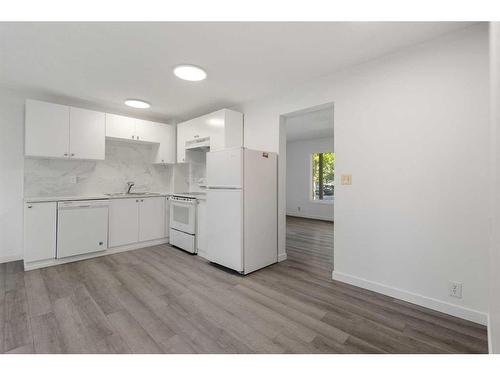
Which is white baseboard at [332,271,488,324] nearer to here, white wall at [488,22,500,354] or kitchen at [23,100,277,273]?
white wall at [488,22,500,354]

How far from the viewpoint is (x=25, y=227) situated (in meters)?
2.80

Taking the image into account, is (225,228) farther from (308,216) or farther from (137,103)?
(308,216)

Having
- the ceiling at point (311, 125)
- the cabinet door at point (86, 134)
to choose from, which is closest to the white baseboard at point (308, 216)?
the ceiling at point (311, 125)

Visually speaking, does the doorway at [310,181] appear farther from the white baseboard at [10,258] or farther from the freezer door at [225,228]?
the white baseboard at [10,258]

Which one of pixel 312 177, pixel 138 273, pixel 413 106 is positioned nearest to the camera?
pixel 413 106

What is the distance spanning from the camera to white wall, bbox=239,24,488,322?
1783 mm

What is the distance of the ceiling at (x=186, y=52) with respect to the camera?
1.84 metres

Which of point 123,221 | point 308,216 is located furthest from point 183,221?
point 308,216

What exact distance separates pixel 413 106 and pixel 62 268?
4.48m

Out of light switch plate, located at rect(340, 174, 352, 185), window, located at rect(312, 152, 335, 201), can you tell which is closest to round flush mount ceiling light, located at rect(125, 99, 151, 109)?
light switch plate, located at rect(340, 174, 352, 185)

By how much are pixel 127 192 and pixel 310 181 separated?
17.5 ft

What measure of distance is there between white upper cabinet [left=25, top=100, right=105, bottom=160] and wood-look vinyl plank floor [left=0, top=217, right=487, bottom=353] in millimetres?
1634
